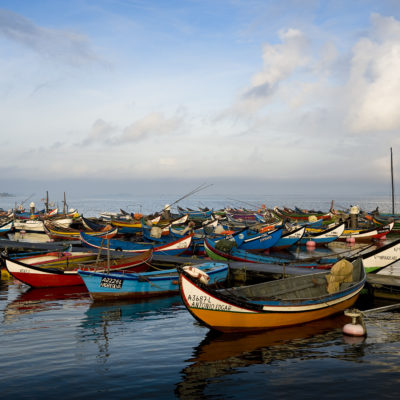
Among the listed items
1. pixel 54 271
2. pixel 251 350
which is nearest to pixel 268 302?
pixel 251 350

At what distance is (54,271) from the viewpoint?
22.1 m

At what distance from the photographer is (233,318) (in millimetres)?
13711

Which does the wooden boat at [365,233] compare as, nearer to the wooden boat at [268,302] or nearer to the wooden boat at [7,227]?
the wooden boat at [268,302]

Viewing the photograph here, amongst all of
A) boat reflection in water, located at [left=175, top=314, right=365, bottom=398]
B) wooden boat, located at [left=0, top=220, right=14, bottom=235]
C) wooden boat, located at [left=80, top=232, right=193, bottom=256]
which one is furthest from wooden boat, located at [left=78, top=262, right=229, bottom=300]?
wooden boat, located at [left=0, top=220, right=14, bottom=235]

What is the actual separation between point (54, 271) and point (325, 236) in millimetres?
29064

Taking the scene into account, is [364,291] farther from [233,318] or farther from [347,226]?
[347,226]

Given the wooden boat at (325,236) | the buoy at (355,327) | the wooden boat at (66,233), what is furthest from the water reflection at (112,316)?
the wooden boat at (325,236)

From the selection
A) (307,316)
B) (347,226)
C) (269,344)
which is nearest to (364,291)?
(307,316)

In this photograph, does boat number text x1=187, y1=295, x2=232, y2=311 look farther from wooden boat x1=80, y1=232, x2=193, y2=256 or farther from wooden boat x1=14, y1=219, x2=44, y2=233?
wooden boat x1=14, y1=219, x2=44, y2=233

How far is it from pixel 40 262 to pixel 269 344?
16735mm

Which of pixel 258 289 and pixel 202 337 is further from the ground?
pixel 258 289

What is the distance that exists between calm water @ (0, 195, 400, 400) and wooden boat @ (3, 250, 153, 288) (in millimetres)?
4480

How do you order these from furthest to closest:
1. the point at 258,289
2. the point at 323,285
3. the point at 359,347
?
the point at 323,285, the point at 258,289, the point at 359,347

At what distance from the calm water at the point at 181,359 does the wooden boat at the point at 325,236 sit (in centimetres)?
2544
